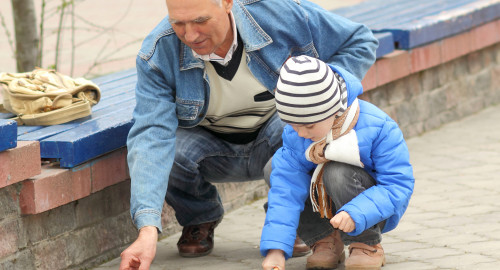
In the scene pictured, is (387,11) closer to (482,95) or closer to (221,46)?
(482,95)

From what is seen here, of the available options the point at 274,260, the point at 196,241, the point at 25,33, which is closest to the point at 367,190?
the point at 274,260

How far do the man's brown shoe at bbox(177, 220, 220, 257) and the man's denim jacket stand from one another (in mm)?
474

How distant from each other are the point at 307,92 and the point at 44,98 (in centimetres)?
139

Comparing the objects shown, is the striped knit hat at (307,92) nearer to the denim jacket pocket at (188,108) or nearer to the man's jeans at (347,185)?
the man's jeans at (347,185)

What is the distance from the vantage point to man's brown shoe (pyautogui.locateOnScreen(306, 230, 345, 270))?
343 cm

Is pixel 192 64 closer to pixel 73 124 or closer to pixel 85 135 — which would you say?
pixel 85 135

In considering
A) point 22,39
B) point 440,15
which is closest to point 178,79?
point 22,39

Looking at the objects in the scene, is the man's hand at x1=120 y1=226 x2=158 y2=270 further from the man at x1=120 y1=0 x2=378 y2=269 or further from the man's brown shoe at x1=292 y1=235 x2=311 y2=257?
the man's brown shoe at x1=292 y1=235 x2=311 y2=257

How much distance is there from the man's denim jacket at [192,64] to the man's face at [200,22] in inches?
6.3

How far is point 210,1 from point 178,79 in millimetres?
Result: 388

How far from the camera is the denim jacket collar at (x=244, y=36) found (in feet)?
11.4

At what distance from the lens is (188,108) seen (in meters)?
3.55

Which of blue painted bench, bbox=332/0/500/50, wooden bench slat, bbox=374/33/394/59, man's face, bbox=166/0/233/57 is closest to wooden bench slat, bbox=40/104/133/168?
man's face, bbox=166/0/233/57

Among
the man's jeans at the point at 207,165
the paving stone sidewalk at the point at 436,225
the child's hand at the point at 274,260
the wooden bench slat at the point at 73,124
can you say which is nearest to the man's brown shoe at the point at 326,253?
the paving stone sidewalk at the point at 436,225
